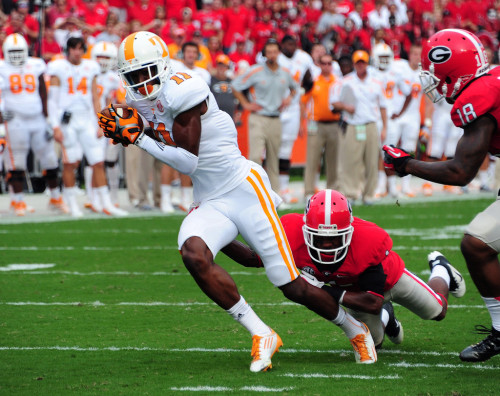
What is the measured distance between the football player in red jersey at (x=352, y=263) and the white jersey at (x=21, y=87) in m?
6.86

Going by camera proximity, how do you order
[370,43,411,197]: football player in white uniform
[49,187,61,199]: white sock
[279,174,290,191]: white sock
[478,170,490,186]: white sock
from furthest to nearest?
[478,170,490,186]: white sock, [370,43,411,197]: football player in white uniform, [279,174,290,191]: white sock, [49,187,61,199]: white sock

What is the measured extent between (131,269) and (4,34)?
6746mm

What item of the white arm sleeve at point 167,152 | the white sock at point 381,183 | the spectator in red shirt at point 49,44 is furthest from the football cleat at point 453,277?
the spectator in red shirt at point 49,44

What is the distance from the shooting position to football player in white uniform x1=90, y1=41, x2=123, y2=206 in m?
11.7

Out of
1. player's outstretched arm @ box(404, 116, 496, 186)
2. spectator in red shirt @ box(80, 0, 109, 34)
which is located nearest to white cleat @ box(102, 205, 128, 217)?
spectator in red shirt @ box(80, 0, 109, 34)

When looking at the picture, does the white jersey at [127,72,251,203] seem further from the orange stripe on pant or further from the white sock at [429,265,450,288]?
the white sock at [429,265,450,288]

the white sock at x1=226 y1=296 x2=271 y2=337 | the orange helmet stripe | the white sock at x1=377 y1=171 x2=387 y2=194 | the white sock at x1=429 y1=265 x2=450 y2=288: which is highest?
the orange helmet stripe

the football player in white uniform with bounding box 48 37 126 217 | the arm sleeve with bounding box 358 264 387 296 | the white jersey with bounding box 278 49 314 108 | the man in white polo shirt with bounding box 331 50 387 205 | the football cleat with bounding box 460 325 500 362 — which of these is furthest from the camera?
the white jersey with bounding box 278 49 314 108

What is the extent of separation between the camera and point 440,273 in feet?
17.8

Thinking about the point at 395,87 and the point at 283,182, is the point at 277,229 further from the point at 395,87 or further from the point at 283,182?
the point at 395,87

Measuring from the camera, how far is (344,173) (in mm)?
12383

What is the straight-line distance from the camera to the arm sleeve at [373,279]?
185 inches

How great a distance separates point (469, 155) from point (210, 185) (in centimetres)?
135

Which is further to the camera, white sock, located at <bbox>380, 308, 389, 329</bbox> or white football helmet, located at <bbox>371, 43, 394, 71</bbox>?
white football helmet, located at <bbox>371, 43, 394, 71</bbox>
